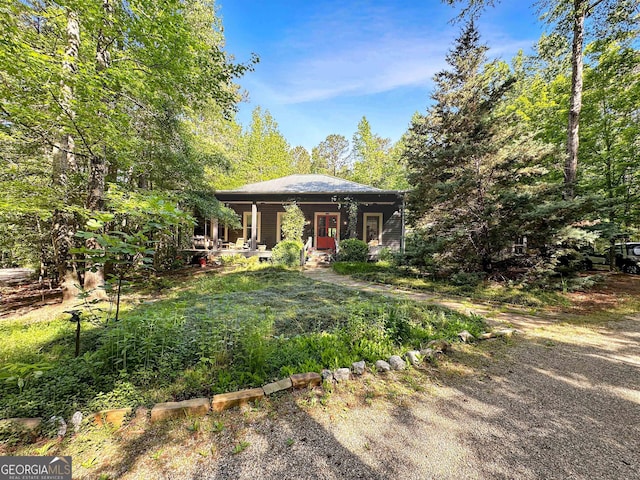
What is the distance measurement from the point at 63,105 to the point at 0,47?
0.91 m

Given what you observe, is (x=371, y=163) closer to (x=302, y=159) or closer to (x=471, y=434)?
(x=302, y=159)

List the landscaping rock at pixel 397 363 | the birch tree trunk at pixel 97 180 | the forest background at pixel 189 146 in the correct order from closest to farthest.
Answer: the landscaping rock at pixel 397 363
the forest background at pixel 189 146
the birch tree trunk at pixel 97 180

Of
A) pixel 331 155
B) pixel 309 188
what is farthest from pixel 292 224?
pixel 331 155

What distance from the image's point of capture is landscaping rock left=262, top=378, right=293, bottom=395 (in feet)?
7.53

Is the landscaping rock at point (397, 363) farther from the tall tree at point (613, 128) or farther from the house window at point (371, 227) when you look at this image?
the house window at point (371, 227)

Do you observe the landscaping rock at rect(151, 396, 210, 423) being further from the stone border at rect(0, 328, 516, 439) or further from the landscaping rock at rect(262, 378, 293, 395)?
the landscaping rock at rect(262, 378, 293, 395)

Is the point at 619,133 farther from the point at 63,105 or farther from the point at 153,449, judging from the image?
the point at 63,105

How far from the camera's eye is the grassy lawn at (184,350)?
2111mm

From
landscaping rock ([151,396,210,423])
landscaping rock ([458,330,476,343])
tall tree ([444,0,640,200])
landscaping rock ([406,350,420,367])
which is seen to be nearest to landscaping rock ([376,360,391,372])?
landscaping rock ([406,350,420,367])

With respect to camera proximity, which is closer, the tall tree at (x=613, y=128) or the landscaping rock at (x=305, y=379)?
the landscaping rock at (x=305, y=379)

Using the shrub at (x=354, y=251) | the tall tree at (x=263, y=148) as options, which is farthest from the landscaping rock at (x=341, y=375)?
the tall tree at (x=263, y=148)

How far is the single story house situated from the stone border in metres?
9.52

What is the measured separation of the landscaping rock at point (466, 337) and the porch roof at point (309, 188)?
8.91m

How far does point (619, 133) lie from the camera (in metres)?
9.79
